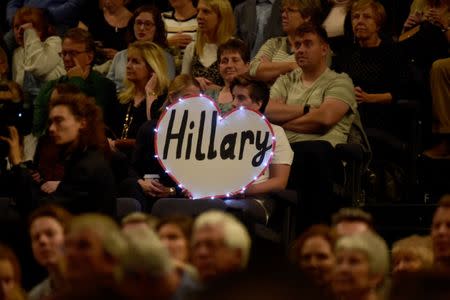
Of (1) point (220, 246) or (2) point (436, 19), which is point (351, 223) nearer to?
(1) point (220, 246)

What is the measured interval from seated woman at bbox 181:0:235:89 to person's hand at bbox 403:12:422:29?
129cm

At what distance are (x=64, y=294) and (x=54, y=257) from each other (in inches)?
79.5

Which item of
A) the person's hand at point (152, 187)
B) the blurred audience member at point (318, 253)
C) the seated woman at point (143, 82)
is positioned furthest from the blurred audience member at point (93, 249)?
the seated woman at point (143, 82)

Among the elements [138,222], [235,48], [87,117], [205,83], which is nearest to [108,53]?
[205,83]

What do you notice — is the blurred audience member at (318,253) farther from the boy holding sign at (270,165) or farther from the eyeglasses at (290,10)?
the eyeglasses at (290,10)

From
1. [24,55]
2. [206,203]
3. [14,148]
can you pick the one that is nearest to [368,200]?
[206,203]

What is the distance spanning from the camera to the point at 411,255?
8273 mm

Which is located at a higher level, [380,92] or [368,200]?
[380,92]

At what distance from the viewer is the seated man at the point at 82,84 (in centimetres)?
1171

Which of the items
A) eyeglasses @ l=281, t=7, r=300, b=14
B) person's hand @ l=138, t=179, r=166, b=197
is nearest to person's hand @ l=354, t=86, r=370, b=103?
eyeglasses @ l=281, t=7, r=300, b=14

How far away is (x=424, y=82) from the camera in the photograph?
11.4 metres

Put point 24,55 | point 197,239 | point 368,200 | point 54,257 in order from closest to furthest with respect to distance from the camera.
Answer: point 197,239, point 54,257, point 368,200, point 24,55

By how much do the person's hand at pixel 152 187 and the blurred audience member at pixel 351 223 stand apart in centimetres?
220

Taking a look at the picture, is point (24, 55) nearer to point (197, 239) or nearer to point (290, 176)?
point (290, 176)
